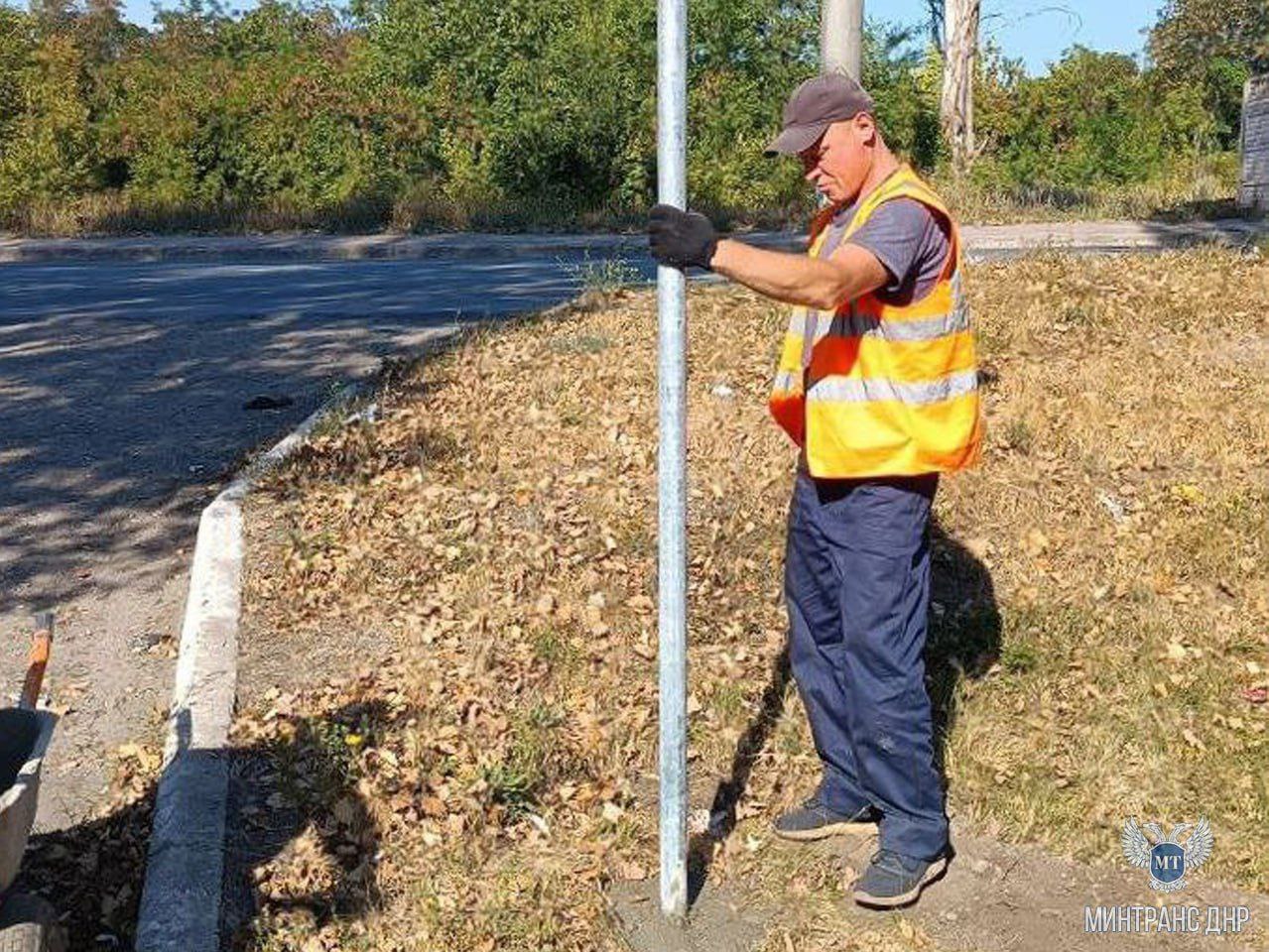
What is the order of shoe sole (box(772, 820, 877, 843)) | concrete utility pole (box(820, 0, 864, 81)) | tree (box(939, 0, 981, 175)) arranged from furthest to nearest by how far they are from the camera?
1. tree (box(939, 0, 981, 175))
2. concrete utility pole (box(820, 0, 864, 81))
3. shoe sole (box(772, 820, 877, 843))

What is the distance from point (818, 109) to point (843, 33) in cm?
491

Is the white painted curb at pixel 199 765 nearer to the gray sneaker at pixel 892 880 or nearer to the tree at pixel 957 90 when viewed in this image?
the gray sneaker at pixel 892 880

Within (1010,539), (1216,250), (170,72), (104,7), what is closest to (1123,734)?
A: (1010,539)

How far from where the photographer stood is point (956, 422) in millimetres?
3637

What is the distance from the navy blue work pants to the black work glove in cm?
85

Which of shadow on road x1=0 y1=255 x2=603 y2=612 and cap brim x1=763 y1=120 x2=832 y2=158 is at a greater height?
cap brim x1=763 y1=120 x2=832 y2=158

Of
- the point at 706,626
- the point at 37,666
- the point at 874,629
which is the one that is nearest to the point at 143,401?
the point at 706,626

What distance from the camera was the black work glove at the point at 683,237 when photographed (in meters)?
3.17

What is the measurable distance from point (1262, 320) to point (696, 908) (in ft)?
21.6

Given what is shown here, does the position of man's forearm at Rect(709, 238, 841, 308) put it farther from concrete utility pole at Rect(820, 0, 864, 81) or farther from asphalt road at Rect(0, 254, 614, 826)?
concrete utility pole at Rect(820, 0, 864, 81)

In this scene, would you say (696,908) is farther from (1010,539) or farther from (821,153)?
(1010,539)

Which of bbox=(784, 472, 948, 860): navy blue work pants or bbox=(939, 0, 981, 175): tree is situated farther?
bbox=(939, 0, 981, 175): tree

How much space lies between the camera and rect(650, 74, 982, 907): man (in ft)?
11.6

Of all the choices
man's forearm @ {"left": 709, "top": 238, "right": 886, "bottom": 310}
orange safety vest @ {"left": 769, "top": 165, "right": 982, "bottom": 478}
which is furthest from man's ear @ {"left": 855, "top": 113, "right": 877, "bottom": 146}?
man's forearm @ {"left": 709, "top": 238, "right": 886, "bottom": 310}
